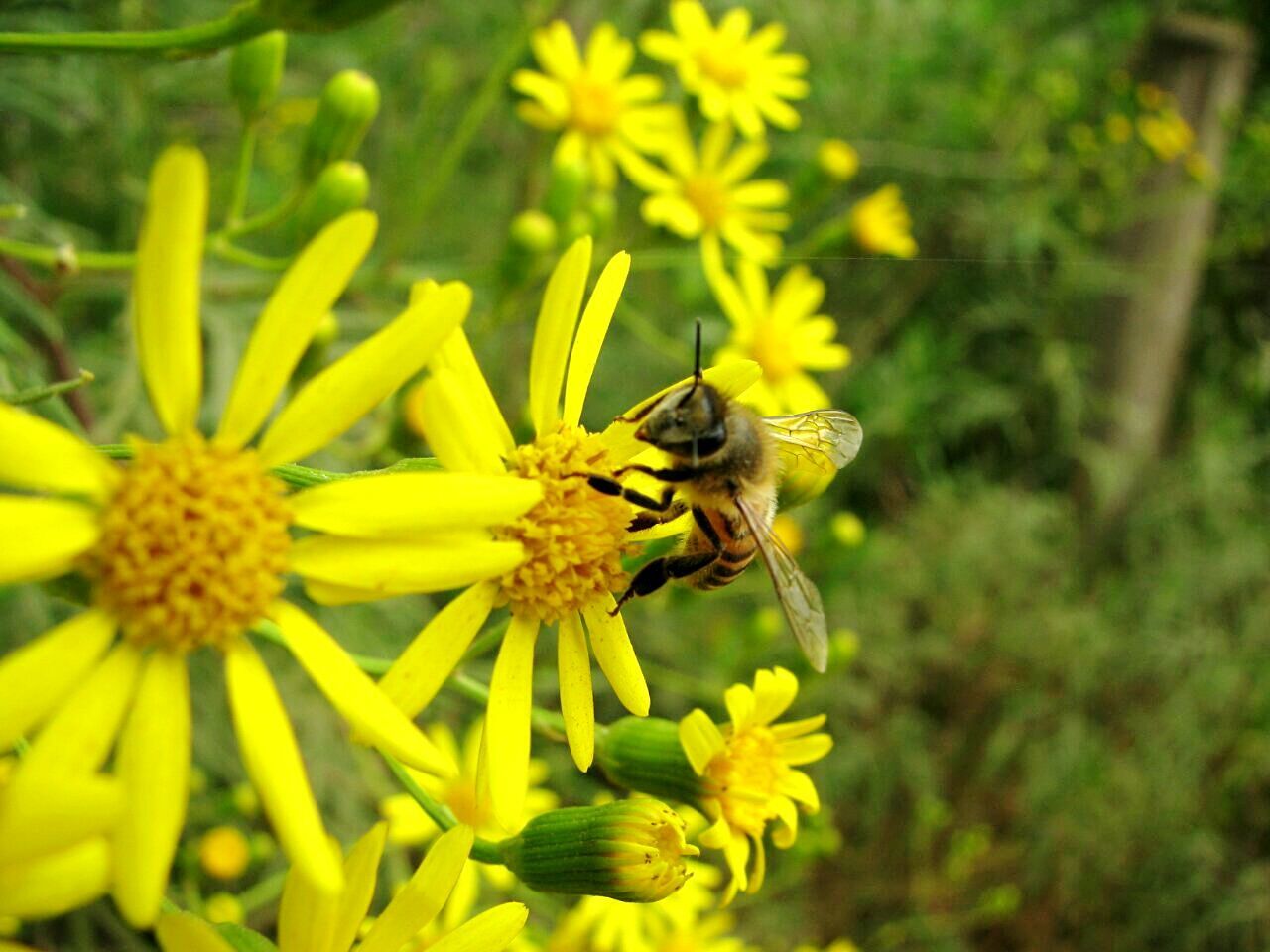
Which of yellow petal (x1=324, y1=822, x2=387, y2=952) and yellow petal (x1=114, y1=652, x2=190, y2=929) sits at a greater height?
yellow petal (x1=114, y1=652, x2=190, y2=929)

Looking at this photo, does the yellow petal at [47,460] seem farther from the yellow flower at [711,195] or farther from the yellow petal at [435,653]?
the yellow flower at [711,195]

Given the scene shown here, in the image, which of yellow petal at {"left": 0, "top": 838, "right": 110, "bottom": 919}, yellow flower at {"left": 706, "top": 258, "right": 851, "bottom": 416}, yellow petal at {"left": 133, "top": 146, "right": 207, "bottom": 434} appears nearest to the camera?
yellow petal at {"left": 0, "top": 838, "right": 110, "bottom": 919}

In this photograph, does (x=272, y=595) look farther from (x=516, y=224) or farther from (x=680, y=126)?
(x=680, y=126)

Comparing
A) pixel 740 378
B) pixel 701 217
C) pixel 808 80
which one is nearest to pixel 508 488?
pixel 740 378

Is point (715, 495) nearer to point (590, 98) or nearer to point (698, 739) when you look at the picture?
point (698, 739)

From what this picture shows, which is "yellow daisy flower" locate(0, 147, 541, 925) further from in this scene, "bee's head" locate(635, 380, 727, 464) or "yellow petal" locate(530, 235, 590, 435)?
"bee's head" locate(635, 380, 727, 464)

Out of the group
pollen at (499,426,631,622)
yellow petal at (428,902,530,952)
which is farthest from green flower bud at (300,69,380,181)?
yellow petal at (428,902,530,952)

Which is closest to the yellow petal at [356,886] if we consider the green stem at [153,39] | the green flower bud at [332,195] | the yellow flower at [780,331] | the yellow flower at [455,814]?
the yellow flower at [455,814]
